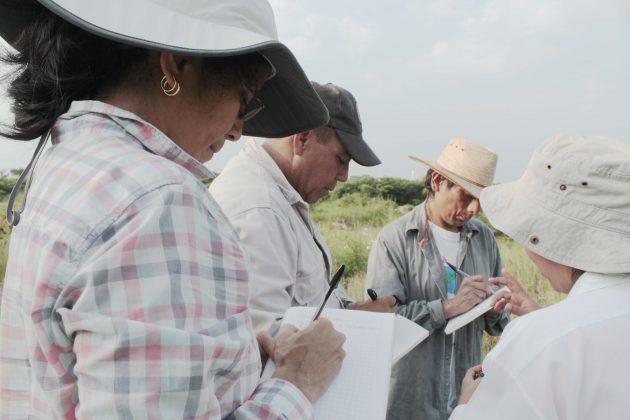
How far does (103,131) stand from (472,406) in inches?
42.0

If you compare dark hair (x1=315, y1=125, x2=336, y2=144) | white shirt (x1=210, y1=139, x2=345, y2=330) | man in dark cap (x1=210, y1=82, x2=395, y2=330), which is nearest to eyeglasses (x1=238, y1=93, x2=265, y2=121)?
man in dark cap (x1=210, y1=82, x2=395, y2=330)

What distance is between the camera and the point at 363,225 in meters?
8.09

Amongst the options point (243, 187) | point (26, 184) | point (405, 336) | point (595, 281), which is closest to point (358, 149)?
point (243, 187)

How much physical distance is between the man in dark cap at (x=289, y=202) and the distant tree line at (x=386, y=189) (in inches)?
290

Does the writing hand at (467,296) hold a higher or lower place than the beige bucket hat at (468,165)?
lower

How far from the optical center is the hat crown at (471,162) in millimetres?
3234

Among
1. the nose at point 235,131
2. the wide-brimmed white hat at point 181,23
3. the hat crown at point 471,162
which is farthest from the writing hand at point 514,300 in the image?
the wide-brimmed white hat at point 181,23

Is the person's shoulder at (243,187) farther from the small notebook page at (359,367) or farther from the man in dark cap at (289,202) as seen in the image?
the small notebook page at (359,367)

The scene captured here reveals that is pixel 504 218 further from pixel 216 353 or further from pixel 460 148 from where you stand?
pixel 460 148

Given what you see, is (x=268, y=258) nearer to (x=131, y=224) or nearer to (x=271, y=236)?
(x=271, y=236)

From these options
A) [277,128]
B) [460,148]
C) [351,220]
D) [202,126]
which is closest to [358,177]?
[351,220]

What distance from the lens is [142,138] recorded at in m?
0.88

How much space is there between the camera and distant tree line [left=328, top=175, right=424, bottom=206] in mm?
10016

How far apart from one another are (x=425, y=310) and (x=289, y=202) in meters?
1.26
